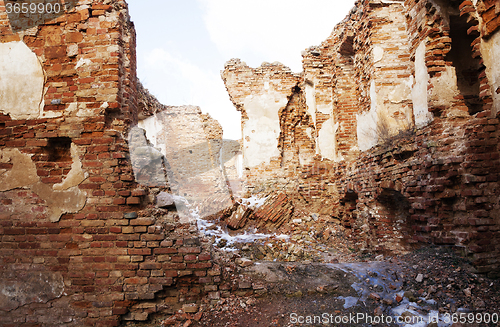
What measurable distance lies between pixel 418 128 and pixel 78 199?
16.1 ft

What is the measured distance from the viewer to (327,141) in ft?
28.8

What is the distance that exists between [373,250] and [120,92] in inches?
216

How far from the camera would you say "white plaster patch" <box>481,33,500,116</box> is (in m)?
3.14

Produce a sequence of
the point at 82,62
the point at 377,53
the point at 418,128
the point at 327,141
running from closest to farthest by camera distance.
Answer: the point at 82,62, the point at 418,128, the point at 377,53, the point at 327,141

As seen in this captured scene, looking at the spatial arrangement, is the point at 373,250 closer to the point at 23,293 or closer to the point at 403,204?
the point at 403,204

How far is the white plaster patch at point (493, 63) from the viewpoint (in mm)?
3143

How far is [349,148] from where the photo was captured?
771 cm

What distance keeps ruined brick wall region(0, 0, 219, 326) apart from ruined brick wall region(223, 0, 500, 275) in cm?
324

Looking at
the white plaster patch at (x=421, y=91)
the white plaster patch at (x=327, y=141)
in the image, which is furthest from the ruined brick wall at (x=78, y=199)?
the white plaster patch at (x=327, y=141)

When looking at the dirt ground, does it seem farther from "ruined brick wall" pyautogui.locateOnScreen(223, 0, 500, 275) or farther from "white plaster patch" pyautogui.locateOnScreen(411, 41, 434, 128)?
"white plaster patch" pyautogui.locateOnScreen(411, 41, 434, 128)

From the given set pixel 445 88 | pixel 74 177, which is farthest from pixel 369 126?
pixel 74 177

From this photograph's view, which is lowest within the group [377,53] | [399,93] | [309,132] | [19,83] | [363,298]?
[363,298]

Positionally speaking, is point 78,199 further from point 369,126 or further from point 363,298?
point 369,126

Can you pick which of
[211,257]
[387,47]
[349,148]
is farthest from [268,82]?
[211,257]
